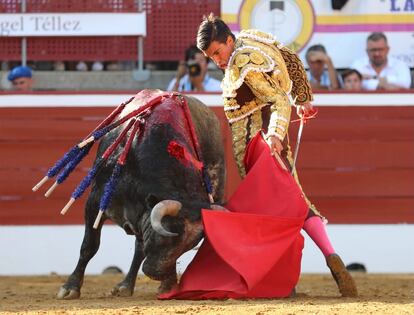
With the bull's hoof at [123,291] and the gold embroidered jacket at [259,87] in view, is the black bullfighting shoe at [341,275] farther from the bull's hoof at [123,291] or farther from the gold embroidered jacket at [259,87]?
the bull's hoof at [123,291]

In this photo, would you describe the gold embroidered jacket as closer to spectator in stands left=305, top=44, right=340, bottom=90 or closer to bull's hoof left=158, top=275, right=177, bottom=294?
bull's hoof left=158, top=275, right=177, bottom=294

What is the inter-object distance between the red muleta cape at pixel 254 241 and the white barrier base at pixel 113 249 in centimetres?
230

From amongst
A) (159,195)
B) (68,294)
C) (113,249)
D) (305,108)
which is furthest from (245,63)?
(113,249)

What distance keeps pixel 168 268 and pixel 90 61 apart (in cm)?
345

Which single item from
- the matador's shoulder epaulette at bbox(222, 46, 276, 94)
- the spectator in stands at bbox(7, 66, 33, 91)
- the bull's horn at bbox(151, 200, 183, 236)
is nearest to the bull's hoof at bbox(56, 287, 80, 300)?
the bull's horn at bbox(151, 200, 183, 236)

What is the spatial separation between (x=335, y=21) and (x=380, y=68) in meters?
0.43

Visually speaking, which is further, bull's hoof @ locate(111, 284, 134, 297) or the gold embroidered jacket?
bull's hoof @ locate(111, 284, 134, 297)

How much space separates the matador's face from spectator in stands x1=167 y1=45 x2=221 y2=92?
2496 millimetres

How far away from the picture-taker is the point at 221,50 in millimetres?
4789

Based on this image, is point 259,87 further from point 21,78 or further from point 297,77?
point 21,78

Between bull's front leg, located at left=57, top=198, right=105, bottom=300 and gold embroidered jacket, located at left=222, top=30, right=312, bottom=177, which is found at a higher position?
gold embroidered jacket, located at left=222, top=30, right=312, bottom=177

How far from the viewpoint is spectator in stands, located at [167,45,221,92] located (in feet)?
24.1

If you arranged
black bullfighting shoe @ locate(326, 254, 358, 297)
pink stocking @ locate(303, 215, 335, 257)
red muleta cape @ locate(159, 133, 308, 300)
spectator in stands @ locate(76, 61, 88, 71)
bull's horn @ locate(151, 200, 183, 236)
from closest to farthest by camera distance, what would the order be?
bull's horn @ locate(151, 200, 183, 236), red muleta cape @ locate(159, 133, 308, 300), black bullfighting shoe @ locate(326, 254, 358, 297), pink stocking @ locate(303, 215, 335, 257), spectator in stands @ locate(76, 61, 88, 71)

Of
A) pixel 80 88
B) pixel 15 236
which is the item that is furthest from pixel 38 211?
pixel 80 88
